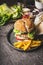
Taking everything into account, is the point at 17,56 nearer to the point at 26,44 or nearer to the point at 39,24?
the point at 26,44

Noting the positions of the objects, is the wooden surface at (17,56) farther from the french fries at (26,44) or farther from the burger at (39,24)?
the burger at (39,24)

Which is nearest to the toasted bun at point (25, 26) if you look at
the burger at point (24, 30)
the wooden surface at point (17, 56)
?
the burger at point (24, 30)

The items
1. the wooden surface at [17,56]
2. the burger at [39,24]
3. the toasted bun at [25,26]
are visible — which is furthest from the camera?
the burger at [39,24]

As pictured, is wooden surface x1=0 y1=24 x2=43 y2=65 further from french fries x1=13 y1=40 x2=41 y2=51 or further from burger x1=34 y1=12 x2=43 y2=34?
burger x1=34 y1=12 x2=43 y2=34

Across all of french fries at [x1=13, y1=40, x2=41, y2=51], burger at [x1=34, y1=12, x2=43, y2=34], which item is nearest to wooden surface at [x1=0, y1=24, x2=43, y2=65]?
french fries at [x1=13, y1=40, x2=41, y2=51]

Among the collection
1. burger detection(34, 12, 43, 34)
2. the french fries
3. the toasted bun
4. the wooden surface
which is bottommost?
the wooden surface

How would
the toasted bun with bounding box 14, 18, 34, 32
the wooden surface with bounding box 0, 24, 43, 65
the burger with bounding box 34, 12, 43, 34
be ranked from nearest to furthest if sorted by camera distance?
the wooden surface with bounding box 0, 24, 43, 65 → the toasted bun with bounding box 14, 18, 34, 32 → the burger with bounding box 34, 12, 43, 34

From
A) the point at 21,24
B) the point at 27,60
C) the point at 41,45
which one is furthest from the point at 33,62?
the point at 21,24

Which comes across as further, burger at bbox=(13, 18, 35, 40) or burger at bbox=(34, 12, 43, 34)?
burger at bbox=(34, 12, 43, 34)
